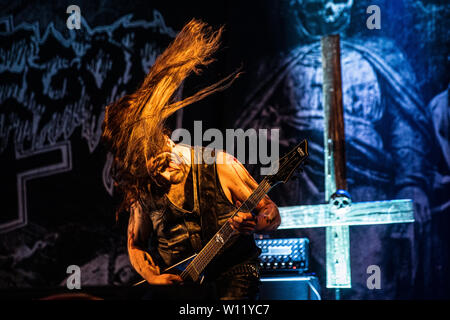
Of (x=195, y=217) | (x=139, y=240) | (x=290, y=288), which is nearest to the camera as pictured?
(x=290, y=288)

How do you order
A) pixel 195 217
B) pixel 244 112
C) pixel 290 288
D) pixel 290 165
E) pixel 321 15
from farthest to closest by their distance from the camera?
pixel 244 112, pixel 321 15, pixel 195 217, pixel 290 288, pixel 290 165

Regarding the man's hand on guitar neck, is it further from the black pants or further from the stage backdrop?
the stage backdrop

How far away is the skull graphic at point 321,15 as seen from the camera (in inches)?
136

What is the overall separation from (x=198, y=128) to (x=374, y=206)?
4.59 feet

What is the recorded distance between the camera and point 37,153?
13.6ft

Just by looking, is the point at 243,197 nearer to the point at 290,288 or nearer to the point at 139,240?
the point at 290,288

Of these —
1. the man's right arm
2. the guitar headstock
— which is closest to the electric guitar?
the guitar headstock

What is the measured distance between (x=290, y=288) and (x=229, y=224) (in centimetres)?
45

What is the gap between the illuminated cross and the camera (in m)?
2.86

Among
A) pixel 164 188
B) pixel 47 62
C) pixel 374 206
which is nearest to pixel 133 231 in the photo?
pixel 164 188

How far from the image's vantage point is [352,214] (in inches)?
115

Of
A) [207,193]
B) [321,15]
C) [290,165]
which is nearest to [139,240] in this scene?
[207,193]

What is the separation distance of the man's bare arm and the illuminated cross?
19.7 inches
